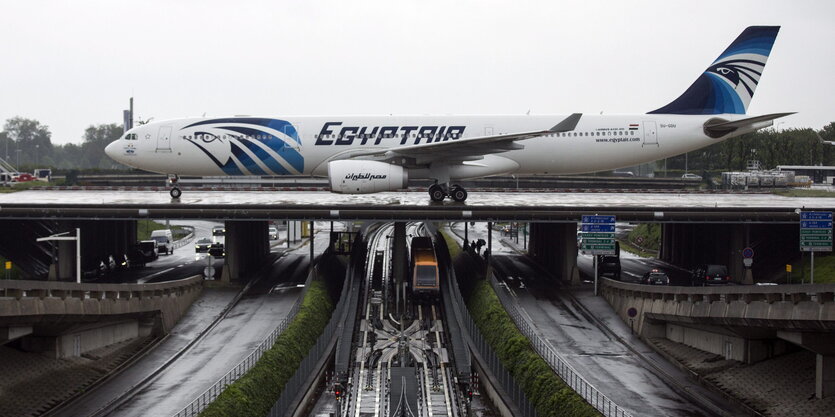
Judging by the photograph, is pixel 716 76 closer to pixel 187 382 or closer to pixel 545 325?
pixel 545 325

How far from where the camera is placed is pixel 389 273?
209 feet

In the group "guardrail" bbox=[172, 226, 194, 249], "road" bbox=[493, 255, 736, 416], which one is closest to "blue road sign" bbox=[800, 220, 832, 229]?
"road" bbox=[493, 255, 736, 416]

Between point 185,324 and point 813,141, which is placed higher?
point 813,141

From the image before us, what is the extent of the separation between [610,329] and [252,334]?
18680mm

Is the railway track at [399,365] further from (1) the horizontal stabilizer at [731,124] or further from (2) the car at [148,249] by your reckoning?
(2) the car at [148,249]

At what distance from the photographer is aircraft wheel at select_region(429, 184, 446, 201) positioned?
54.7 meters

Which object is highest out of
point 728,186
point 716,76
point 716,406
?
point 716,76

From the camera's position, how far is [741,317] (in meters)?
34.0

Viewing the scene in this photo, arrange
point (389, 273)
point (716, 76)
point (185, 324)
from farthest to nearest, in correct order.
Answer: point (389, 273), point (716, 76), point (185, 324)

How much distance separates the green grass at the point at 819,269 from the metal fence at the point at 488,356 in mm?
20729

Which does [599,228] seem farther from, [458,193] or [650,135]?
[458,193]

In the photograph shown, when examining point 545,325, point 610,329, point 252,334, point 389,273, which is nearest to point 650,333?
point 610,329

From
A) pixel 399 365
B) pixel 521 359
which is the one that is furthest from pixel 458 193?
pixel 521 359

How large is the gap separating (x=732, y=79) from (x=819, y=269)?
13.5 m
